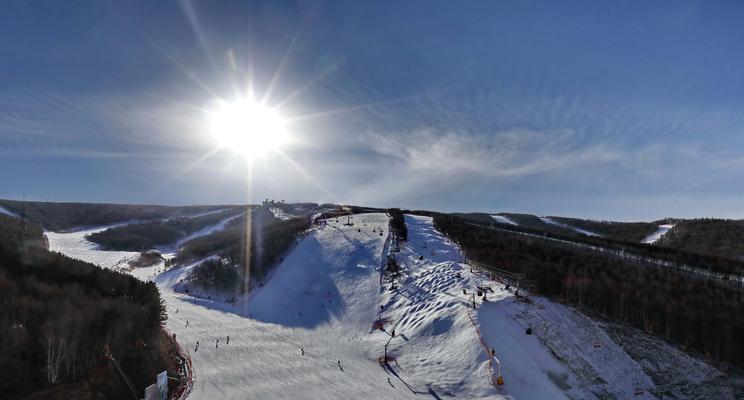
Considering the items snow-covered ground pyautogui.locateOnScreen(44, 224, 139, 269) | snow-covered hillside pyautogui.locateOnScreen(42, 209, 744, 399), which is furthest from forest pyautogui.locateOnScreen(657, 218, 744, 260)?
snow-covered ground pyautogui.locateOnScreen(44, 224, 139, 269)

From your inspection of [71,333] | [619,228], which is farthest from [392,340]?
[619,228]

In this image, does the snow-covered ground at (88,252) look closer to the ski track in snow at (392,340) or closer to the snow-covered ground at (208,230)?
the snow-covered ground at (208,230)

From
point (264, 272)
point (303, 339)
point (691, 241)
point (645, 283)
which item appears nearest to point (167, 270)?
point (264, 272)

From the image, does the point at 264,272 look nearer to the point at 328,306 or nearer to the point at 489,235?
the point at 328,306

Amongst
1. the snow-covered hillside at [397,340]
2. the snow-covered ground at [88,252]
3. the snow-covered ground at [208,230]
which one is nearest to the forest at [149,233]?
the snow-covered ground at [208,230]

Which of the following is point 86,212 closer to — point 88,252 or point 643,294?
point 88,252

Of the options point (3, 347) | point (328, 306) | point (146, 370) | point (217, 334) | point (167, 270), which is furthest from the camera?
point (167, 270)
